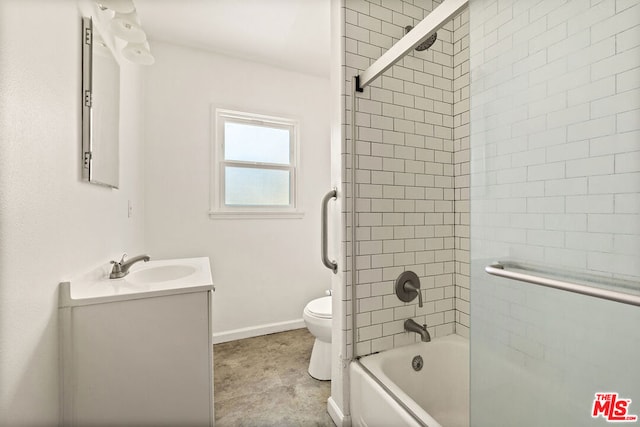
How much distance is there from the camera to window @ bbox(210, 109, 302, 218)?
105 inches

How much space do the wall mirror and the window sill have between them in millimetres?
996

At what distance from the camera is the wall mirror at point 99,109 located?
4.24 feet

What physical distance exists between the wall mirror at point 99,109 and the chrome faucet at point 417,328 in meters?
1.75

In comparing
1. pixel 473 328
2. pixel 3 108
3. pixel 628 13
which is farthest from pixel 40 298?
pixel 628 13

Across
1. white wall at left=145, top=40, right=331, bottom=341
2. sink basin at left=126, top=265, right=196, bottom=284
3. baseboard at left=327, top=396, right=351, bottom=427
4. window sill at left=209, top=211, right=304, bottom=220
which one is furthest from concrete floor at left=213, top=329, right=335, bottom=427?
window sill at left=209, top=211, right=304, bottom=220

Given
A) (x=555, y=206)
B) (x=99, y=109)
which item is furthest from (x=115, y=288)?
(x=555, y=206)

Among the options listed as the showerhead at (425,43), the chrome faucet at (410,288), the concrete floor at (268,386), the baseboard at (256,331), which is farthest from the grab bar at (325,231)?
the baseboard at (256,331)

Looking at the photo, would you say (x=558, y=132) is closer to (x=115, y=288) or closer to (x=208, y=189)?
(x=115, y=288)

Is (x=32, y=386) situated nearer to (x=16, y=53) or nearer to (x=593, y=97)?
(x=16, y=53)

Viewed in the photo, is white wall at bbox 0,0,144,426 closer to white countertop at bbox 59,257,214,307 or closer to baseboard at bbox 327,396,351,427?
white countertop at bbox 59,257,214,307

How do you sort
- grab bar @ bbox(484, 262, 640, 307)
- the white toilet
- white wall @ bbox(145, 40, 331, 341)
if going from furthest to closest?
1. white wall @ bbox(145, 40, 331, 341)
2. the white toilet
3. grab bar @ bbox(484, 262, 640, 307)

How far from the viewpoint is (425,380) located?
5.12 feet

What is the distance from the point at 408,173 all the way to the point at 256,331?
6.64 ft

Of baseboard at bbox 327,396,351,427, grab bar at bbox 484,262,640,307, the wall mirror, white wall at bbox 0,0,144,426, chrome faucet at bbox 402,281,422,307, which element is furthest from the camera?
chrome faucet at bbox 402,281,422,307
